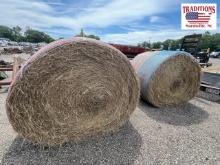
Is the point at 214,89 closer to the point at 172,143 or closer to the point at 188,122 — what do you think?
the point at 188,122

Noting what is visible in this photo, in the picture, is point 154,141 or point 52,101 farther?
point 154,141

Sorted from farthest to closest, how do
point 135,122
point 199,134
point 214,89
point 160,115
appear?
point 214,89 < point 160,115 < point 135,122 < point 199,134

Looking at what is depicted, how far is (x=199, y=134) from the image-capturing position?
4.12 metres

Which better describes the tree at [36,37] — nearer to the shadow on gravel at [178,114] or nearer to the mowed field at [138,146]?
the shadow on gravel at [178,114]

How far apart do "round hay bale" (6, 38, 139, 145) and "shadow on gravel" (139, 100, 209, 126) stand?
3.69ft

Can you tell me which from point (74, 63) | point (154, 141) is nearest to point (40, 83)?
point (74, 63)

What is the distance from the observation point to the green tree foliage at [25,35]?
339 ft

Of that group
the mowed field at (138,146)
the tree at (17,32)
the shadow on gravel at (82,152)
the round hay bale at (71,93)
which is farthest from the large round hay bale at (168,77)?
the tree at (17,32)

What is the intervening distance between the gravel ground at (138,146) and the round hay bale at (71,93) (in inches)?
7.7

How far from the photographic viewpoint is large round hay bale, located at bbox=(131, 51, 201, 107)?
523 cm

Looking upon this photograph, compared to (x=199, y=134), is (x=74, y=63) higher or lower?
higher

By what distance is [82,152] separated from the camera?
11.0ft

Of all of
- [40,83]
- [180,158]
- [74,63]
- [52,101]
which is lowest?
[180,158]

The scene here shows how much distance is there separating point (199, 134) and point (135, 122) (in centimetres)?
111
